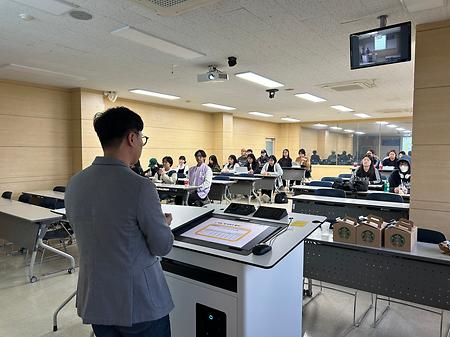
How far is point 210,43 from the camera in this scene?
4426 mm

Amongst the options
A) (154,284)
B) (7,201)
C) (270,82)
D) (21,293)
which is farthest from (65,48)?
(154,284)

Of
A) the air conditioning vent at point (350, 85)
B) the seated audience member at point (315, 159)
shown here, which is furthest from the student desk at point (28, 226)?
the seated audience member at point (315, 159)

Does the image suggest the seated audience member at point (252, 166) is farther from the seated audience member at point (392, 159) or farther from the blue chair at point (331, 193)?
the blue chair at point (331, 193)

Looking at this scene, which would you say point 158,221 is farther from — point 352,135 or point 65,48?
point 352,135

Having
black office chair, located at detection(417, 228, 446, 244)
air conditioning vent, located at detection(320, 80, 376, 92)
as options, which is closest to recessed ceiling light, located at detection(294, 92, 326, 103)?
air conditioning vent, located at detection(320, 80, 376, 92)

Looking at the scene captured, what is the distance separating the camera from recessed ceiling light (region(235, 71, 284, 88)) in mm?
6297

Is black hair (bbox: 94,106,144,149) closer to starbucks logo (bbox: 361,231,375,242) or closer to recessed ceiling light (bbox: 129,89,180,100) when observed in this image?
starbucks logo (bbox: 361,231,375,242)

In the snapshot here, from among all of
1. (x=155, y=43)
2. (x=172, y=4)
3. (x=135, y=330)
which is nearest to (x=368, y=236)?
(x=135, y=330)

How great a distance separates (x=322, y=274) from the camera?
3.01m

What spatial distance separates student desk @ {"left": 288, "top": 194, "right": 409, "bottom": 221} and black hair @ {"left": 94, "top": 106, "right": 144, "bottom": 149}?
13.3 feet

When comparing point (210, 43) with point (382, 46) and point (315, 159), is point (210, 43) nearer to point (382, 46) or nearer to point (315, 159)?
point (382, 46)

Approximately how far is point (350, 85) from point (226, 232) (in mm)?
6433

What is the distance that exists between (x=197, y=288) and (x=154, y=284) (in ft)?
1.57

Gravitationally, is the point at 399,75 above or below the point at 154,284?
above
